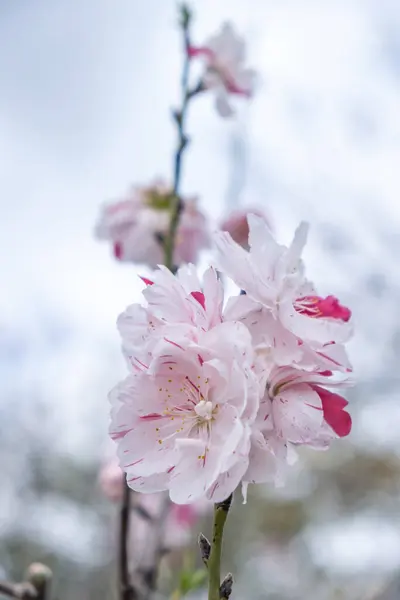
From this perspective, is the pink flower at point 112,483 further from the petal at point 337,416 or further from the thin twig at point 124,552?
the petal at point 337,416

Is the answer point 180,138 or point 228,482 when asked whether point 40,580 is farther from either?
point 180,138

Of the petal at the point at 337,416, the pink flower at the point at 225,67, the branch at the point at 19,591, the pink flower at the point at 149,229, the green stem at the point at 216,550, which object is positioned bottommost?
the branch at the point at 19,591

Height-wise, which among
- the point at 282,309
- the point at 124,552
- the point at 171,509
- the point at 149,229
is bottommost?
the point at 171,509

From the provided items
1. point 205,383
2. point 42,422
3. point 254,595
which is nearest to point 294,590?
point 254,595

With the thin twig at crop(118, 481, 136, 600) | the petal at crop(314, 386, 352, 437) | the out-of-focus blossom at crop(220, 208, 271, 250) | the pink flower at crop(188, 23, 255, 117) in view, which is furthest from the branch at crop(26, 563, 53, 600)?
the pink flower at crop(188, 23, 255, 117)

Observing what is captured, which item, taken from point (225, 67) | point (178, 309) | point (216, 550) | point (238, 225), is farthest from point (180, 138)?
point (216, 550)

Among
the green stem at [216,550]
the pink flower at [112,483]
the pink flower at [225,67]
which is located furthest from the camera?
the pink flower at [112,483]

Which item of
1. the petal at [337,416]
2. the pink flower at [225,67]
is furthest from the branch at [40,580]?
the pink flower at [225,67]
